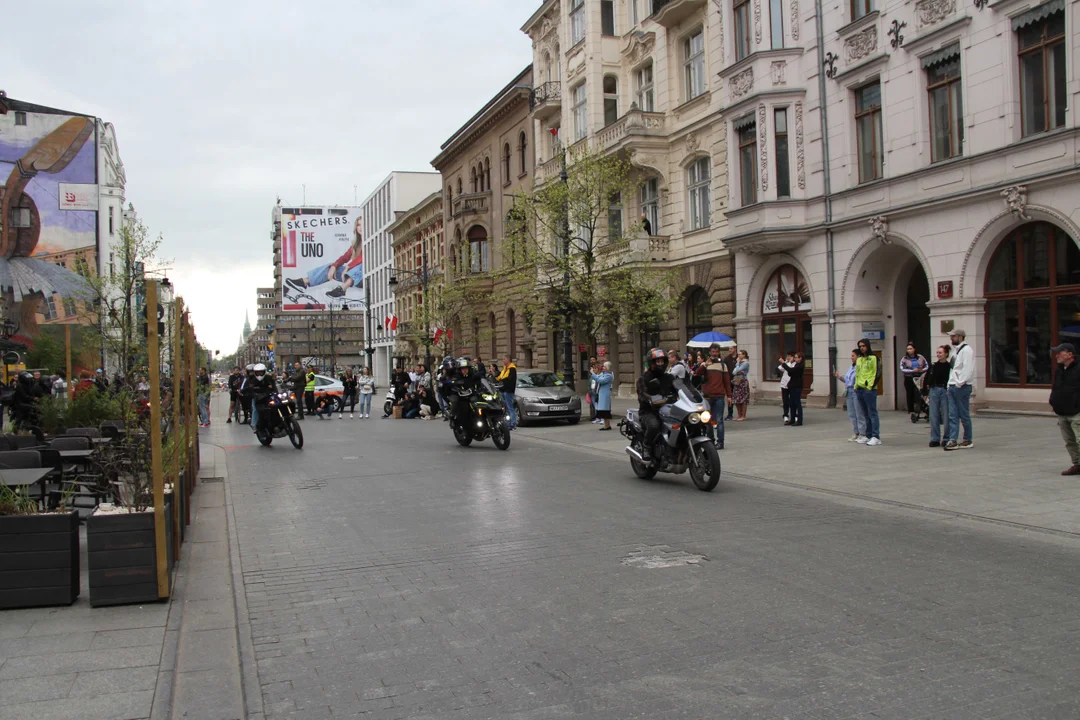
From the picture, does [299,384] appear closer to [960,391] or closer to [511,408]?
[511,408]

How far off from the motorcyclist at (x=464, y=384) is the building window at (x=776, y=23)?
43.4ft

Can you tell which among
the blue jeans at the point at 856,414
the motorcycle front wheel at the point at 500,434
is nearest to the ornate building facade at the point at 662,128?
the blue jeans at the point at 856,414

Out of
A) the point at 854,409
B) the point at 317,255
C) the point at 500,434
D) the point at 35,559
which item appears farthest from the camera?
the point at 317,255

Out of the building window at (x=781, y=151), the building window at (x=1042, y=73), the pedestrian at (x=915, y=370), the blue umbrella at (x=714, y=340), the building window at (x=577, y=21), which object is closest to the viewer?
the building window at (x=1042, y=73)

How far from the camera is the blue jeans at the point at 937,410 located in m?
13.9

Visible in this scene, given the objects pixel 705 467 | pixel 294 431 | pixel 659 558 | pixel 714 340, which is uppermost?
pixel 714 340

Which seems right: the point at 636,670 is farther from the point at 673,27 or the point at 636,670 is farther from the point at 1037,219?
the point at 673,27

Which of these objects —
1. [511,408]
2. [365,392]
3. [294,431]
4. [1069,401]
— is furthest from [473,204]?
[1069,401]

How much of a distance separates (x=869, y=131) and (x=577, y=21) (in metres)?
16.6

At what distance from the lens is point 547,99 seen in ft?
126

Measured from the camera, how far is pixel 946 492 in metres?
10.0

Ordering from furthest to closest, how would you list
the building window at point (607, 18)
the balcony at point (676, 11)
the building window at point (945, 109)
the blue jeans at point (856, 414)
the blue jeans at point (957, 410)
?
1. the building window at point (607, 18)
2. the balcony at point (676, 11)
3. the building window at point (945, 109)
4. the blue jeans at point (856, 414)
5. the blue jeans at point (957, 410)

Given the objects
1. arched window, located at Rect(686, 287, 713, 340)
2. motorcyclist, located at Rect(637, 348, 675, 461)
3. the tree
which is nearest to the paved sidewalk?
motorcyclist, located at Rect(637, 348, 675, 461)

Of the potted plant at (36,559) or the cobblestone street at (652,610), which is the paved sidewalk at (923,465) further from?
the potted plant at (36,559)
